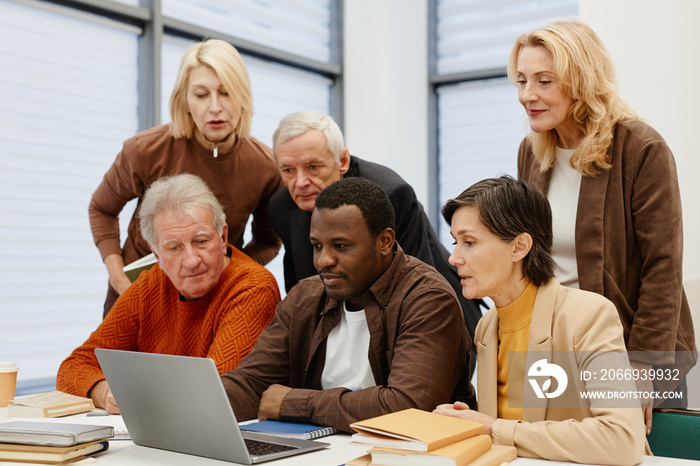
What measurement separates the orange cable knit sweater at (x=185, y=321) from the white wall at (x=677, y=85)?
1.84 meters

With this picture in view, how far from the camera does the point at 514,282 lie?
173 centimetres

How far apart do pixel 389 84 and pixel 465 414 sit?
381cm

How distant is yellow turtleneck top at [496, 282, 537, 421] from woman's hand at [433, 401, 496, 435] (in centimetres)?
17

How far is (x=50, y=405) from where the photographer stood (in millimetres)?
2014

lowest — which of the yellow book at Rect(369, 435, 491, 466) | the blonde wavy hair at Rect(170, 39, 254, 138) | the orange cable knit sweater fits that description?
the yellow book at Rect(369, 435, 491, 466)

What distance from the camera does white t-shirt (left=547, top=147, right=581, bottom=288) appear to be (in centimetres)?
211

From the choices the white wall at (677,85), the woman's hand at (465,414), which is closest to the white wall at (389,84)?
the white wall at (677,85)

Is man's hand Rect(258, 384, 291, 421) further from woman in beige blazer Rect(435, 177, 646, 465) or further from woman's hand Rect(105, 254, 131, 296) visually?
woman's hand Rect(105, 254, 131, 296)

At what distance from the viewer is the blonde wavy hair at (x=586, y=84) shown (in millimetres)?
1988

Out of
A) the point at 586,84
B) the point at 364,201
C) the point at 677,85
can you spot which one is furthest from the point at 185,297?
the point at 677,85

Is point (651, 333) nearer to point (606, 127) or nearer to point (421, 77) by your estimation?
point (606, 127)

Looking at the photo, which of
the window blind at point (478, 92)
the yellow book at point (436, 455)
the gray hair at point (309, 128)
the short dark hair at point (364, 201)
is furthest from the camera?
the window blind at point (478, 92)

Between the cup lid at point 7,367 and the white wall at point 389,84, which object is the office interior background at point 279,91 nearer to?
the white wall at point 389,84

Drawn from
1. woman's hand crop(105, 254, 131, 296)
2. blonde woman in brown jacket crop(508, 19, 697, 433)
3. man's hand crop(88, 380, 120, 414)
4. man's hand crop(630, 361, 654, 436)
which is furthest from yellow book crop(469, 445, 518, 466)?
woman's hand crop(105, 254, 131, 296)
